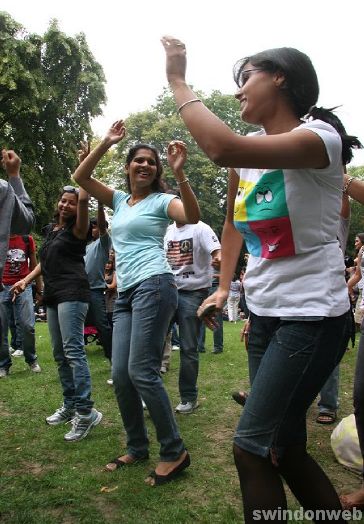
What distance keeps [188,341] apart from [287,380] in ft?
10.2

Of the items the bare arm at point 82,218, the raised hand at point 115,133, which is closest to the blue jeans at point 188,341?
the bare arm at point 82,218

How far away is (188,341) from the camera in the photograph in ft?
16.1

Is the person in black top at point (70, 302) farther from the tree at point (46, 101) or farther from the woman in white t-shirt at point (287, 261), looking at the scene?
the tree at point (46, 101)

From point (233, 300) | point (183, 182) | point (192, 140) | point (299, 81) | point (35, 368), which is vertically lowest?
point (233, 300)

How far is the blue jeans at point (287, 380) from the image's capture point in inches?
71.5

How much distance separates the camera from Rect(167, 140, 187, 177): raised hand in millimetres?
2961

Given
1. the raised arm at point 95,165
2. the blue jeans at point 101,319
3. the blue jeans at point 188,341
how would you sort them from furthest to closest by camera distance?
the blue jeans at point 101,319
the blue jeans at point 188,341
the raised arm at point 95,165

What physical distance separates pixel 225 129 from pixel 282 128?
1.70 ft

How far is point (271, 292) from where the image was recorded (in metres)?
1.93

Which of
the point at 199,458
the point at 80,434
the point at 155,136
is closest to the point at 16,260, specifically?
the point at 80,434

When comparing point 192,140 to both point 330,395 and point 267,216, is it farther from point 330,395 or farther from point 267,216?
point 267,216

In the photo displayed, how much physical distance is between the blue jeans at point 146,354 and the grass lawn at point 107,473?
12.1 inches

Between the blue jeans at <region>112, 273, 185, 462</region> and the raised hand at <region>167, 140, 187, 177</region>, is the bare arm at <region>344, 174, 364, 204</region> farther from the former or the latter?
the blue jeans at <region>112, 273, 185, 462</region>

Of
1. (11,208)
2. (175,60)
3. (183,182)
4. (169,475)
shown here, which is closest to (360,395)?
(169,475)
